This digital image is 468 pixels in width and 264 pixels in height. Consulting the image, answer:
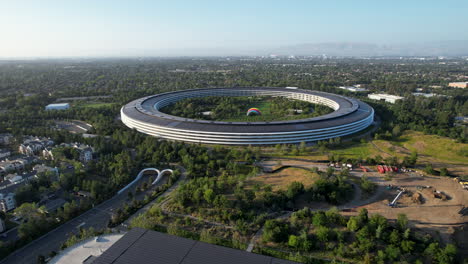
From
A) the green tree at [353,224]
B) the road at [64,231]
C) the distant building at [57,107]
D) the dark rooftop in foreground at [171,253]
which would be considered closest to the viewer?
the dark rooftop in foreground at [171,253]

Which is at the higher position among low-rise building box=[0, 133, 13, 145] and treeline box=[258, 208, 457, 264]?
low-rise building box=[0, 133, 13, 145]

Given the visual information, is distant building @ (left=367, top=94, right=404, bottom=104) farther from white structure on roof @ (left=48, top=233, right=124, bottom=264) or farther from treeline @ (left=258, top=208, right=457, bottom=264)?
white structure on roof @ (left=48, top=233, right=124, bottom=264)

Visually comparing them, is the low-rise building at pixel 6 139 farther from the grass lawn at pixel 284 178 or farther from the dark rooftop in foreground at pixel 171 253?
the grass lawn at pixel 284 178

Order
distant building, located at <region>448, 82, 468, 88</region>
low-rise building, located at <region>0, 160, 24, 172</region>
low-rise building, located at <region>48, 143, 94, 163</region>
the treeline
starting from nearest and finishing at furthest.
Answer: the treeline
low-rise building, located at <region>0, 160, 24, 172</region>
low-rise building, located at <region>48, 143, 94, 163</region>
distant building, located at <region>448, 82, 468, 88</region>

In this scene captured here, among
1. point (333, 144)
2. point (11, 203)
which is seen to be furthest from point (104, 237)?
point (333, 144)

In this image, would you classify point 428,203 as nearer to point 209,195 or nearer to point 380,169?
point 380,169

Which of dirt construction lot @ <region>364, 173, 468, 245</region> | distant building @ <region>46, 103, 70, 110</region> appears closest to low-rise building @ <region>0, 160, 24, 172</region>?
distant building @ <region>46, 103, 70, 110</region>

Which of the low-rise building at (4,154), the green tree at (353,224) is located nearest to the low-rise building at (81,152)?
the low-rise building at (4,154)
